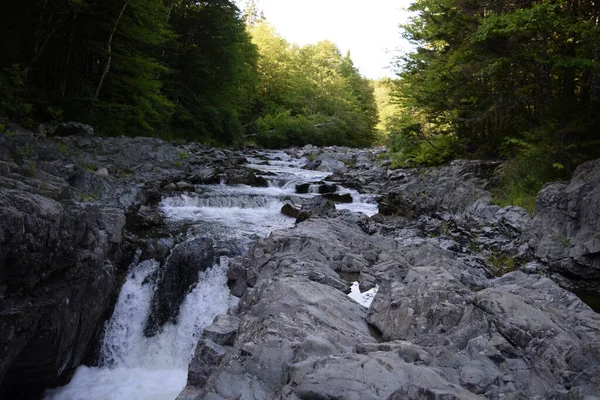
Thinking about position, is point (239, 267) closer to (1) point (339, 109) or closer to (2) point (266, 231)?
(2) point (266, 231)

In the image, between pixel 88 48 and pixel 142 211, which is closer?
pixel 142 211

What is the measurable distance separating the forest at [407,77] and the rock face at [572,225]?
0.80m

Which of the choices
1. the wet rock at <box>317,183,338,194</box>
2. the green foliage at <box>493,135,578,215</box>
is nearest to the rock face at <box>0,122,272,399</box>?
the wet rock at <box>317,183,338,194</box>

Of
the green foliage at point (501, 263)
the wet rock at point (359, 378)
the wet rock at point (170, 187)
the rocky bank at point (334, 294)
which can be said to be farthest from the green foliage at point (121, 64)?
the green foliage at point (501, 263)

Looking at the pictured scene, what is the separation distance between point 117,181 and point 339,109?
33.5m

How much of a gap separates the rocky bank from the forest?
2472mm

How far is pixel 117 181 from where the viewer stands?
14.6m

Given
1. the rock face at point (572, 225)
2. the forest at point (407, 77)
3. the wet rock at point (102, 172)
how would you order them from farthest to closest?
the wet rock at point (102, 172) < the forest at point (407, 77) < the rock face at point (572, 225)

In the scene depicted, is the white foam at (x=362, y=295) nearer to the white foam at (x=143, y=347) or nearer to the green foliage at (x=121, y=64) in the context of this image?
the white foam at (x=143, y=347)

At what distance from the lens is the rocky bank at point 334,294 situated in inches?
157

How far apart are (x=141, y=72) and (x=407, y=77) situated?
42.8ft

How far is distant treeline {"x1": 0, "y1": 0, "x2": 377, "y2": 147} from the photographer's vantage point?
1625 cm

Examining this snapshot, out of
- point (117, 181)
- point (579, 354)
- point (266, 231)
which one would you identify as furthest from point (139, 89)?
point (579, 354)

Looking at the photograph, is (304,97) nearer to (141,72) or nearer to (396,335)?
(141,72)
